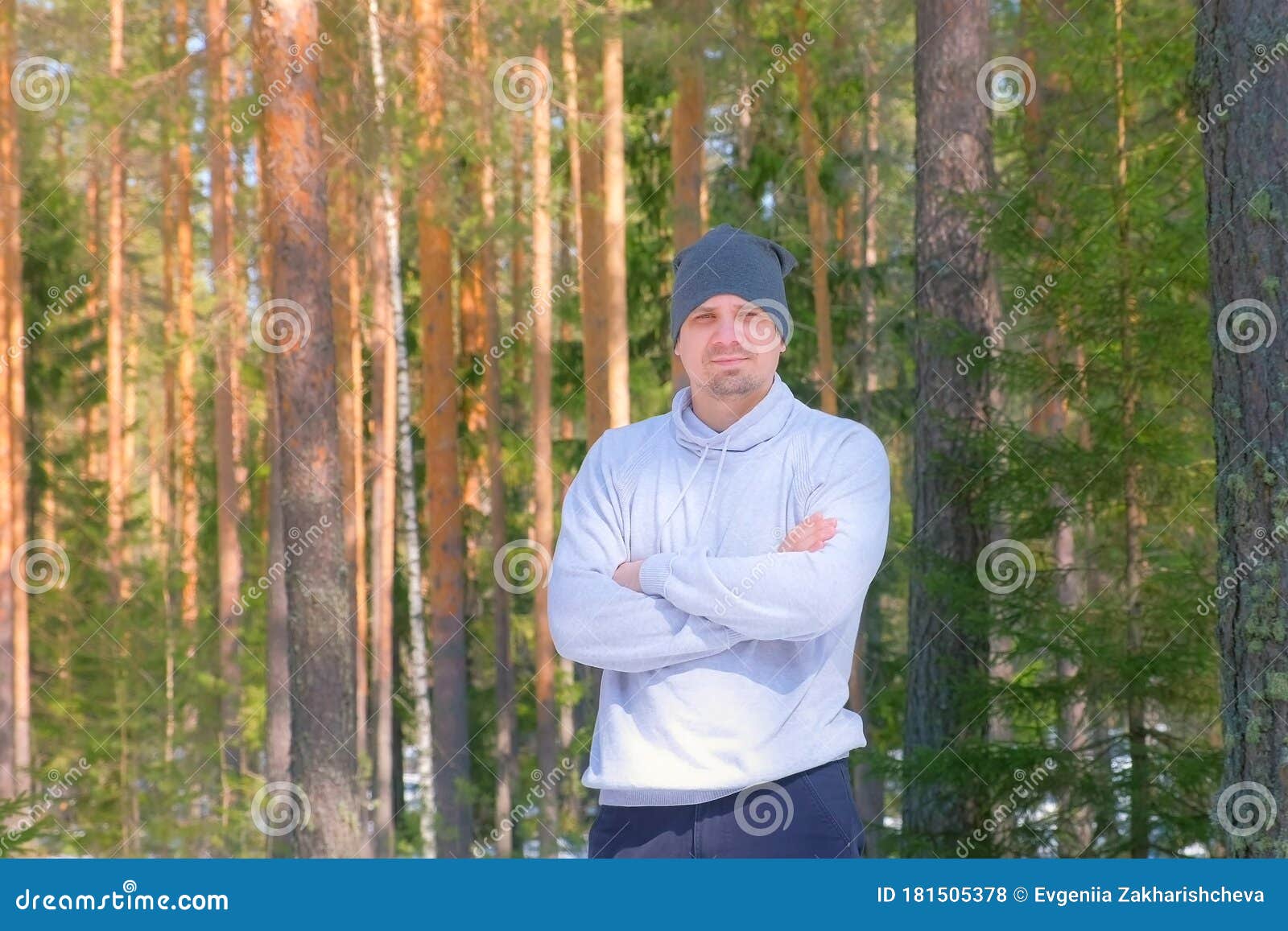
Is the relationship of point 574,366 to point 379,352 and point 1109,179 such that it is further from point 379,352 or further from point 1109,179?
point 1109,179

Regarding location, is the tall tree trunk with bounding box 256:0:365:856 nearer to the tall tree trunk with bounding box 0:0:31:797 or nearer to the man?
the man

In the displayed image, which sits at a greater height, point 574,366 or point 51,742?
point 574,366

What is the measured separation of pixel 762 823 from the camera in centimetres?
275

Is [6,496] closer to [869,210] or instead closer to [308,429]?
[308,429]

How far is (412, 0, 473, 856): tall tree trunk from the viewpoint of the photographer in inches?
709

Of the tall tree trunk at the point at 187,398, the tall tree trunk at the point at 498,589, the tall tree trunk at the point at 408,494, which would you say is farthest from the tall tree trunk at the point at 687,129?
the tall tree trunk at the point at 187,398

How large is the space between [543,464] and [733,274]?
14.8 meters

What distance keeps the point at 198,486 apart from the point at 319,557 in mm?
17350

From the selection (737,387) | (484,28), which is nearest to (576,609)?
(737,387)

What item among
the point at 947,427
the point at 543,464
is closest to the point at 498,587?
the point at 543,464

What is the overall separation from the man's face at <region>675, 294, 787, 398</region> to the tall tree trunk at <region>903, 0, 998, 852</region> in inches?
191

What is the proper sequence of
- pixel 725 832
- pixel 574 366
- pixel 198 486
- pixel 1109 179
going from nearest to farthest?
pixel 725 832 < pixel 1109 179 < pixel 574 366 < pixel 198 486

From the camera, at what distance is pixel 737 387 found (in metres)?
2.99

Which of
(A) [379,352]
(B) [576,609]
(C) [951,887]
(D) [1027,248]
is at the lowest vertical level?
(C) [951,887]
